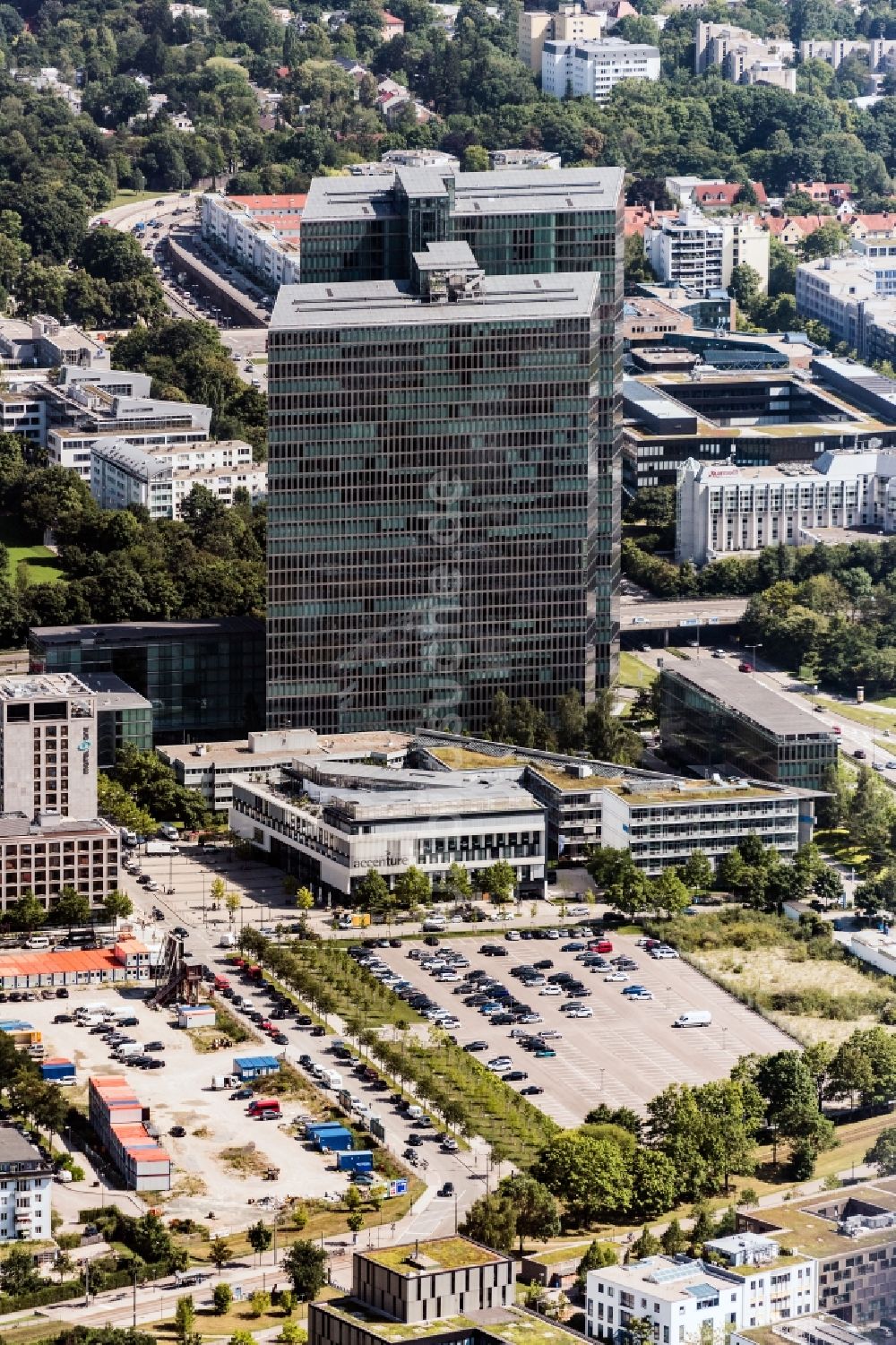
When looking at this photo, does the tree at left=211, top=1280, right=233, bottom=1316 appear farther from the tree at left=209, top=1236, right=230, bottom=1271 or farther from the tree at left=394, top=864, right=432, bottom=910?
the tree at left=394, top=864, right=432, bottom=910

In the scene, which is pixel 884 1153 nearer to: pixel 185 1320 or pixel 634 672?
pixel 185 1320

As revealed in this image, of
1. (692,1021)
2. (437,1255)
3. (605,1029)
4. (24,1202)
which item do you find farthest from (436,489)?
(437,1255)

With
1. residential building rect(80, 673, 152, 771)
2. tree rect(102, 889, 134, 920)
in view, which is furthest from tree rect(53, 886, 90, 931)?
residential building rect(80, 673, 152, 771)

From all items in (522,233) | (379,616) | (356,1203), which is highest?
(522,233)

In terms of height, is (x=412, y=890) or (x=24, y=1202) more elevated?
(x=412, y=890)

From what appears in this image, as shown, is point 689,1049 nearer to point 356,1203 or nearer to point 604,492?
point 356,1203

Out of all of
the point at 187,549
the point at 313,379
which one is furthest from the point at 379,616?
the point at 187,549
